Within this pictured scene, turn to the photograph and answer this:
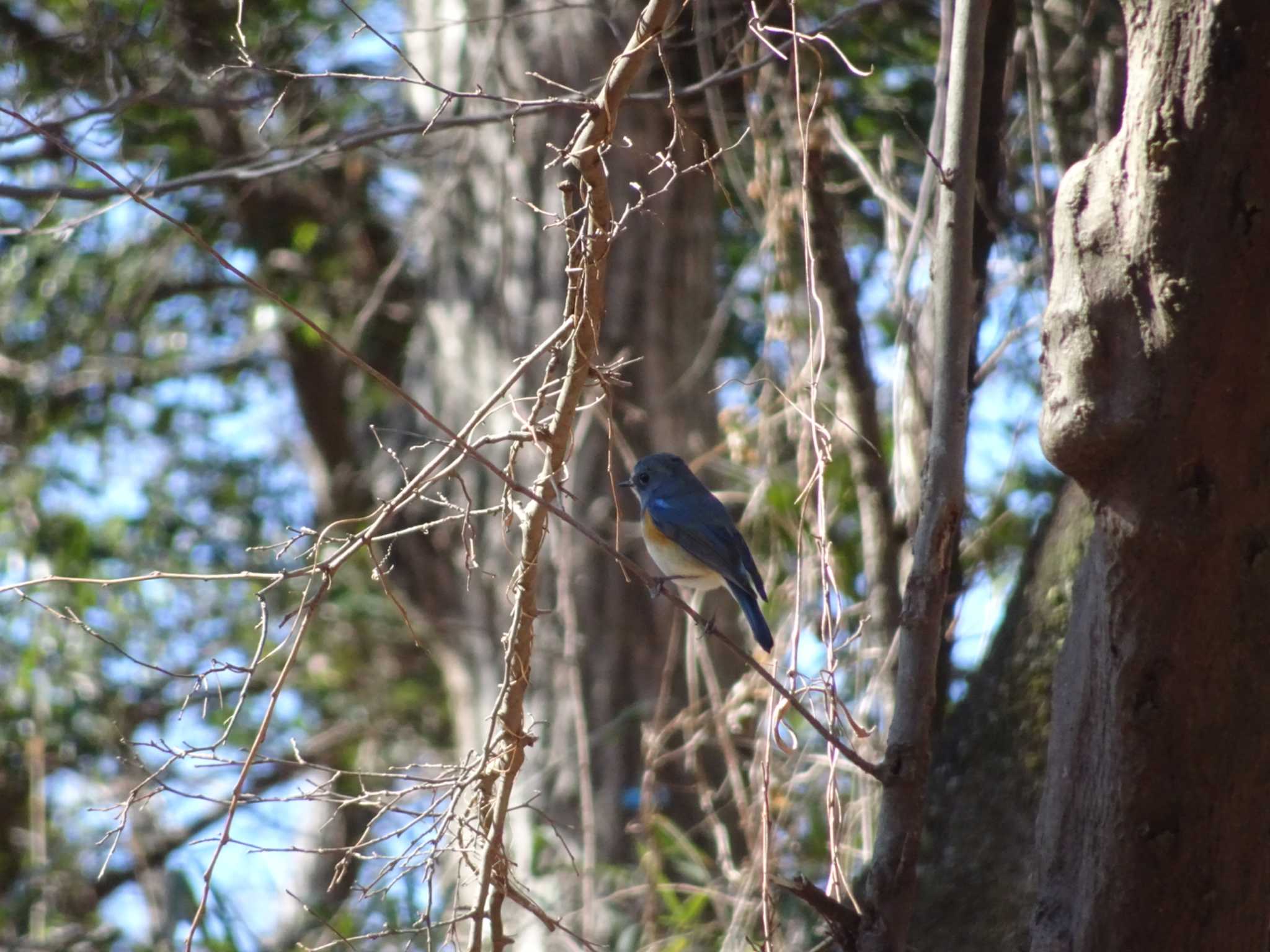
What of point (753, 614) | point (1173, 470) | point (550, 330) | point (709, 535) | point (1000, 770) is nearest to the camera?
point (1173, 470)

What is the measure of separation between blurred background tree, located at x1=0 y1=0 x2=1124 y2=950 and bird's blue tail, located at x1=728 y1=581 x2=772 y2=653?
0.23 feet

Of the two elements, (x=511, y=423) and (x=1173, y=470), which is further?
(x=511, y=423)

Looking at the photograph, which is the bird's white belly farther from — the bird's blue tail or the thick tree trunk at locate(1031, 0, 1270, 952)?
the thick tree trunk at locate(1031, 0, 1270, 952)

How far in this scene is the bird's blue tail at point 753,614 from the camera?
378 cm

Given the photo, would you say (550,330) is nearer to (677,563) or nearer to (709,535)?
(677,563)

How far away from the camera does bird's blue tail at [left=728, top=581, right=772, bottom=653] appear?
3.78m

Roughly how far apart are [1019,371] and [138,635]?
416 cm

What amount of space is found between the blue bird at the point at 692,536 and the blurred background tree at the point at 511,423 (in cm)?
19

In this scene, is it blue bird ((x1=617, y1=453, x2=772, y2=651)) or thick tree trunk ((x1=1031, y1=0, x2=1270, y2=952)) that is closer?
thick tree trunk ((x1=1031, y1=0, x2=1270, y2=952))

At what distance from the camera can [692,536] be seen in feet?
13.5

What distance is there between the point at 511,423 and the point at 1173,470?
11.2 ft

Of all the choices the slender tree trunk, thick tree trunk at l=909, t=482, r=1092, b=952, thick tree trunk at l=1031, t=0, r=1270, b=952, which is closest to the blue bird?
the slender tree trunk

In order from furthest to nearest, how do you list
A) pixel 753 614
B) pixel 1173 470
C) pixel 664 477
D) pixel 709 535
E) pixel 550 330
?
pixel 550 330
pixel 664 477
pixel 709 535
pixel 753 614
pixel 1173 470

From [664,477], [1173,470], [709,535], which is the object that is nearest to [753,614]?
[709,535]
